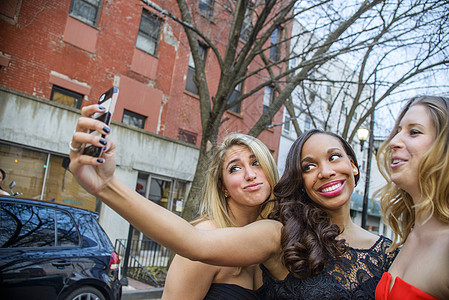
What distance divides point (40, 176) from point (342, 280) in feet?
34.4

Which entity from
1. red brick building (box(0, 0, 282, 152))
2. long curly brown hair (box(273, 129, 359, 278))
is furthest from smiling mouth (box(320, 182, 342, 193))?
red brick building (box(0, 0, 282, 152))

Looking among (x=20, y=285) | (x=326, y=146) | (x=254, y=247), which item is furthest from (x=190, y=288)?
(x=20, y=285)

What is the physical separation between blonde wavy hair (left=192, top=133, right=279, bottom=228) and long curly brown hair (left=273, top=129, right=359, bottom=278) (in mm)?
222

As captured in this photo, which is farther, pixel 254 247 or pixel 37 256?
pixel 37 256

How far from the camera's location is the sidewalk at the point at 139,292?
723 centimetres

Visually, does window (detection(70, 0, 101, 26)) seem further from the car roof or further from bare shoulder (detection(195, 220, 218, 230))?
bare shoulder (detection(195, 220, 218, 230))

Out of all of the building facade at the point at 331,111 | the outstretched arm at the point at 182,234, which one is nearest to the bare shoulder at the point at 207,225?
the outstretched arm at the point at 182,234

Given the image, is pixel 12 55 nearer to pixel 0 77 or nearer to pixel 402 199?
pixel 0 77

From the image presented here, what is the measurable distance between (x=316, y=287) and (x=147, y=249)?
878 cm

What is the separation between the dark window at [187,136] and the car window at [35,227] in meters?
9.56

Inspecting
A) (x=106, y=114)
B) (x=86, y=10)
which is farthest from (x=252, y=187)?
(x=86, y=10)

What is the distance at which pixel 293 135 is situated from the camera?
21.0 m

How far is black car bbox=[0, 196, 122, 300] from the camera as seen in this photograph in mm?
4113

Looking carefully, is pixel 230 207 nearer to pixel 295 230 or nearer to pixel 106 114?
pixel 295 230
